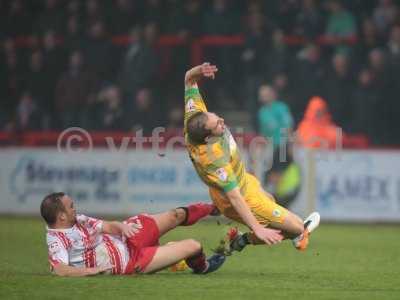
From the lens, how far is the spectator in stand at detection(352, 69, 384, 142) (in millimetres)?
17812

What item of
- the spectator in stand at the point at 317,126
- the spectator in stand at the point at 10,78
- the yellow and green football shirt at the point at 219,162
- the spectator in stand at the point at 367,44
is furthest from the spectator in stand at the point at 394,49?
the yellow and green football shirt at the point at 219,162

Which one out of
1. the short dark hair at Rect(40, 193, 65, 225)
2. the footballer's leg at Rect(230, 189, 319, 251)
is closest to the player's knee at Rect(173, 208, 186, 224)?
the footballer's leg at Rect(230, 189, 319, 251)

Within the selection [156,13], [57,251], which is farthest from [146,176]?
[57,251]

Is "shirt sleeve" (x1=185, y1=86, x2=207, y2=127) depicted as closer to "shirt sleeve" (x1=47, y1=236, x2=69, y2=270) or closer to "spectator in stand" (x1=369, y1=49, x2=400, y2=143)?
"shirt sleeve" (x1=47, y1=236, x2=69, y2=270)

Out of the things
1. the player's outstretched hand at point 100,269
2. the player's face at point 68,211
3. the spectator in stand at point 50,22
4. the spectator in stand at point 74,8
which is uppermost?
the spectator in stand at point 74,8

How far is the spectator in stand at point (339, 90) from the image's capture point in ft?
59.0

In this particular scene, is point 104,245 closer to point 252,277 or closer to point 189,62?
point 252,277

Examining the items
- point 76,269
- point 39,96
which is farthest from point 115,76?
point 76,269

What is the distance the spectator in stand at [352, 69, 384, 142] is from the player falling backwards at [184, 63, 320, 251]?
286 inches

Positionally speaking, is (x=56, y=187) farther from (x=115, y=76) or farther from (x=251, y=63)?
(x=251, y=63)

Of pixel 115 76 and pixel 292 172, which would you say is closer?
pixel 292 172

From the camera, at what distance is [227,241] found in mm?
10562

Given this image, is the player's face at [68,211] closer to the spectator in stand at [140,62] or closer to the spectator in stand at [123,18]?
the spectator in stand at [140,62]

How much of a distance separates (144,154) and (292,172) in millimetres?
2405
